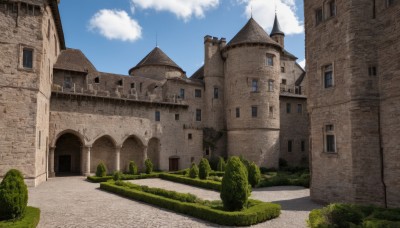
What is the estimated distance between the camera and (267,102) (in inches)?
1323

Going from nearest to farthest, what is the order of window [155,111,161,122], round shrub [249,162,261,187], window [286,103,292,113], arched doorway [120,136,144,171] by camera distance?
round shrub [249,162,261,187] < arched doorway [120,136,144,171] < window [155,111,161,122] < window [286,103,292,113]

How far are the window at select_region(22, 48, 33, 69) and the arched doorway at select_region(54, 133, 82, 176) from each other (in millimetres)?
11664

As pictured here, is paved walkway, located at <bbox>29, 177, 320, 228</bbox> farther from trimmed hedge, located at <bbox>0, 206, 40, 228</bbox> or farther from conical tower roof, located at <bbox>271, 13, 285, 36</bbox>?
conical tower roof, located at <bbox>271, 13, 285, 36</bbox>

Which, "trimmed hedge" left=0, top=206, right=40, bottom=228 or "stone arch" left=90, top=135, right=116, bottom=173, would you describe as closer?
"trimmed hedge" left=0, top=206, right=40, bottom=228

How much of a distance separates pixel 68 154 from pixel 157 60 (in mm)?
16361

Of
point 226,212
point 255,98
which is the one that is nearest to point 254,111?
point 255,98

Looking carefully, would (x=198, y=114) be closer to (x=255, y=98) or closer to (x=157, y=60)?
(x=255, y=98)

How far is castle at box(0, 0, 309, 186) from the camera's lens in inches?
1067

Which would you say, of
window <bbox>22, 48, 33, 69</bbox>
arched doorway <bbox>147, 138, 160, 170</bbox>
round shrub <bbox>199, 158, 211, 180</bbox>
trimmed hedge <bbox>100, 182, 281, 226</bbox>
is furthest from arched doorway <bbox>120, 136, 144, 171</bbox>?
trimmed hedge <bbox>100, 182, 281, 226</bbox>

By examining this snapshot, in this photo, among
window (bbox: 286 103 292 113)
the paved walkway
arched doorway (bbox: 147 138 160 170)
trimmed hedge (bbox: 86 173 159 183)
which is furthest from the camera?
window (bbox: 286 103 292 113)

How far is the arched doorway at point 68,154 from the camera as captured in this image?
31375 millimetres

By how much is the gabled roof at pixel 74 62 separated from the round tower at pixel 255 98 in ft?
53.3

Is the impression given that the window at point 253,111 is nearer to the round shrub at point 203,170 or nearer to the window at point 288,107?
the window at point 288,107

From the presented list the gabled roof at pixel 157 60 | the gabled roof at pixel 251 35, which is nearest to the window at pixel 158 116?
the gabled roof at pixel 157 60
